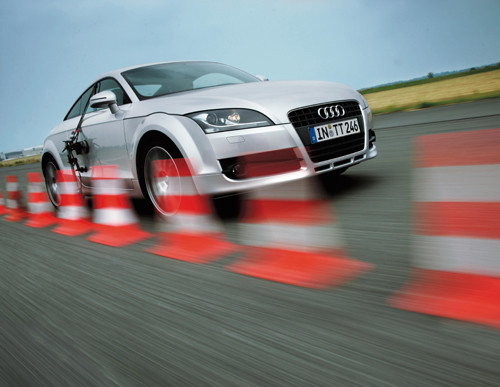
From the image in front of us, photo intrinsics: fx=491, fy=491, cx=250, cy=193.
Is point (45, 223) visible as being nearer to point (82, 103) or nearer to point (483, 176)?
point (82, 103)

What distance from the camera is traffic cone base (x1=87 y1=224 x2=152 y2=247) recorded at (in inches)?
151

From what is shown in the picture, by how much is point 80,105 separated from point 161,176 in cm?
227

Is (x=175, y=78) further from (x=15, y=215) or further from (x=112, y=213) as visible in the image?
(x=15, y=215)

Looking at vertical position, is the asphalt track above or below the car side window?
below

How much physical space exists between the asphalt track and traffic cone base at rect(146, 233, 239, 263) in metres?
0.11

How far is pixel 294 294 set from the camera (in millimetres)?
2299

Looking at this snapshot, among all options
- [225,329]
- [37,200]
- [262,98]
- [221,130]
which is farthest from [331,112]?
[37,200]

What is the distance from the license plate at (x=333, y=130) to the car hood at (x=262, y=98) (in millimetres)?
209

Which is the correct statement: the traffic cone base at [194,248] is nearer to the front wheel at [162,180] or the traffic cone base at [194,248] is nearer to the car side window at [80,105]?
the front wheel at [162,180]

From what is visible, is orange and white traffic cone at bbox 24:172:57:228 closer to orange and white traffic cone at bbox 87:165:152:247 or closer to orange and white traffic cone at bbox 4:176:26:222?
orange and white traffic cone at bbox 4:176:26:222

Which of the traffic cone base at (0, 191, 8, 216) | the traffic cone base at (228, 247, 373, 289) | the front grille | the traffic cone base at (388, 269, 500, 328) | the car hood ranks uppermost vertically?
the car hood

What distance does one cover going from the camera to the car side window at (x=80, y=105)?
5.68m

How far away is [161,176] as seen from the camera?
4172 millimetres

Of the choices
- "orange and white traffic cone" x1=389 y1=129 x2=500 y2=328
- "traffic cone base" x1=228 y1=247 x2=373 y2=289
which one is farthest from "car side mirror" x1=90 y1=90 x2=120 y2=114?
"orange and white traffic cone" x1=389 y1=129 x2=500 y2=328
